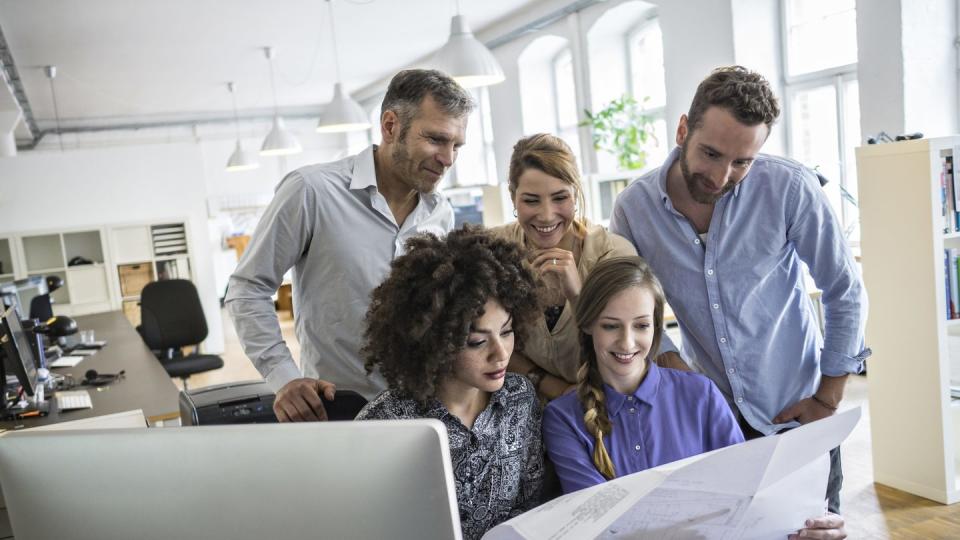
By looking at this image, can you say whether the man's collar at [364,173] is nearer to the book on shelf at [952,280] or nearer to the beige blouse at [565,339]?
the beige blouse at [565,339]

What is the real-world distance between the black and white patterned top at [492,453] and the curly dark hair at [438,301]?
58mm

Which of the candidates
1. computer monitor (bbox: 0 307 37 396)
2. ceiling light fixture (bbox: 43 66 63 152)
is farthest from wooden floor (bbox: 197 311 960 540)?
→ ceiling light fixture (bbox: 43 66 63 152)

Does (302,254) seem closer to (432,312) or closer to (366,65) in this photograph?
(432,312)

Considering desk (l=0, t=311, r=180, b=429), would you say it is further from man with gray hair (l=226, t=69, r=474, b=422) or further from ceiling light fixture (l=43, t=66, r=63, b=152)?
ceiling light fixture (l=43, t=66, r=63, b=152)

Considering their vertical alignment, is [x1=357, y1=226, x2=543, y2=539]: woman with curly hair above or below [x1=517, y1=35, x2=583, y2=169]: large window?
below

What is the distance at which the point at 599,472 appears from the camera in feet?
5.11

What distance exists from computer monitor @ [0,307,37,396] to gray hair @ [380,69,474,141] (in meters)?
2.29

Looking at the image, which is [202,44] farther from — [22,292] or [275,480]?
[275,480]

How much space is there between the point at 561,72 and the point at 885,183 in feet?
19.4

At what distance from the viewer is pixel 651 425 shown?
5.30 ft

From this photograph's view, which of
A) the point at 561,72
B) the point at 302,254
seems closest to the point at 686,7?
the point at 561,72

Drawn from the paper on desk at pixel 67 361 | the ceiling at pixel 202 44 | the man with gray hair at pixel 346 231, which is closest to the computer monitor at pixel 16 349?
the paper on desk at pixel 67 361

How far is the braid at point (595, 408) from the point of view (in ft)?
5.16

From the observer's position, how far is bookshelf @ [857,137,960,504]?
3.48m
